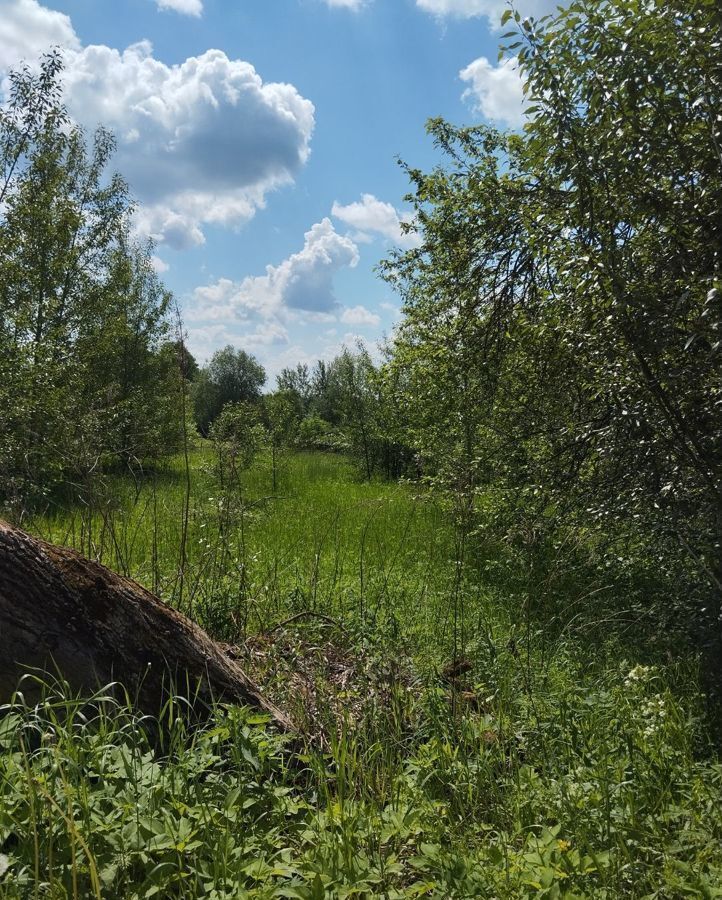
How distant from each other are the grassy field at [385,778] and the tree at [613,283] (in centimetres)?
105

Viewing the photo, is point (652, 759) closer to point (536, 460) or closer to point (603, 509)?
point (603, 509)

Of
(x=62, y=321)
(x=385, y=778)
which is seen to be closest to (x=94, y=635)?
(x=385, y=778)

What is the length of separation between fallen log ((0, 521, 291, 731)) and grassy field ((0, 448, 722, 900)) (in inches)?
6.2

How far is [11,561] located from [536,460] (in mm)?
→ 4046

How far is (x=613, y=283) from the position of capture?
322 cm

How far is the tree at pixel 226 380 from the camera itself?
50.3 m

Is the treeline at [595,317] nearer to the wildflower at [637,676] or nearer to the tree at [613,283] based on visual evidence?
the tree at [613,283]

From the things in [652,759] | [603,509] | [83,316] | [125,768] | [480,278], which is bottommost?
[652,759]

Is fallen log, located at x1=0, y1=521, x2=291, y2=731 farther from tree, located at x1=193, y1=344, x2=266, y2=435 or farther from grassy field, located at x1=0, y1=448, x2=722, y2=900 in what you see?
tree, located at x1=193, y1=344, x2=266, y2=435

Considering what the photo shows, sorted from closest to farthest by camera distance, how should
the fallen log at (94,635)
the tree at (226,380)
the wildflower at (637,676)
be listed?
the fallen log at (94,635)
the wildflower at (637,676)
the tree at (226,380)

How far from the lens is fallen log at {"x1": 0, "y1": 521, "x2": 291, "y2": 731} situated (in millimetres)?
2525

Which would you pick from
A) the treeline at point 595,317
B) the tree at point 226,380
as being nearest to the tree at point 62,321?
the treeline at point 595,317

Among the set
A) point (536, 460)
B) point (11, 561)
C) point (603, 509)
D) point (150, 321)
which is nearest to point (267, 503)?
point (536, 460)

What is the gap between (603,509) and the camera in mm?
4223
